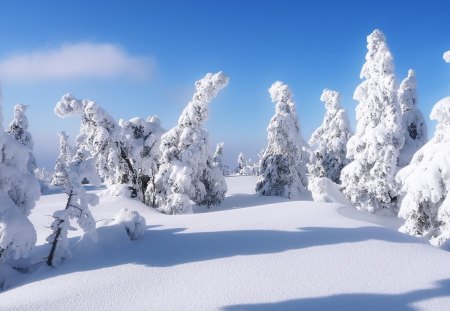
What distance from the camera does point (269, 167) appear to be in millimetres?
30094

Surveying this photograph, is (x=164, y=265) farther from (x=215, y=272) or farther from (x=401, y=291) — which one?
(x=401, y=291)

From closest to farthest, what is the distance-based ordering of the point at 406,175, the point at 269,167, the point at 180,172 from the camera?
the point at 406,175 < the point at 180,172 < the point at 269,167

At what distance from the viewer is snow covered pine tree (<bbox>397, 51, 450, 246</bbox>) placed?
39.3ft

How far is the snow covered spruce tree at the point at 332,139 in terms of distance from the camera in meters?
35.6

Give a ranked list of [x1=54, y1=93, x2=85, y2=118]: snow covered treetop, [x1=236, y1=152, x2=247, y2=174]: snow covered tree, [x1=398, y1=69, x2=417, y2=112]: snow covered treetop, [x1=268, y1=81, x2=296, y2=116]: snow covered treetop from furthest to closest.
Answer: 1. [x1=236, y1=152, x2=247, y2=174]: snow covered tree
2. [x1=268, y1=81, x2=296, y2=116]: snow covered treetop
3. [x1=398, y1=69, x2=417, y2=112]: snow covered treetop
4. [x1=54, y1=93, x2=85, y2=118]: snow covered treetop

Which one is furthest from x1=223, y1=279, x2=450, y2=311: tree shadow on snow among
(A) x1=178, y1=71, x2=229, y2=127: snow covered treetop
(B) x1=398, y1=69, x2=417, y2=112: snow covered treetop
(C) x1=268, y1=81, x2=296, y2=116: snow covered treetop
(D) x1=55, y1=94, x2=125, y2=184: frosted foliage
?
(C) x1=268, y1=81, x2=296, y2=116: snow covered treetop

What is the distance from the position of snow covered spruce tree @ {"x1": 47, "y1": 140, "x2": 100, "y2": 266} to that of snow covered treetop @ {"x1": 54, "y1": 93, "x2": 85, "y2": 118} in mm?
11655

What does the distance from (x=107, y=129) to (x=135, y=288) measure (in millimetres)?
15052

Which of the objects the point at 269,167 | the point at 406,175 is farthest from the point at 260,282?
the point at 269,167

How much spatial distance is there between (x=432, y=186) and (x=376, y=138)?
10498 mm

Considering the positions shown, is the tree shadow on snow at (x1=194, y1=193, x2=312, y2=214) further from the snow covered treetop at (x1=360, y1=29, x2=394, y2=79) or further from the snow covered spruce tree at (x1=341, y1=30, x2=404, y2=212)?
the snow covered treetop at (x1=360, y1=29, x2=394, y2=79)

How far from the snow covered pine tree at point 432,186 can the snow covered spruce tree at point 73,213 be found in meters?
10.2

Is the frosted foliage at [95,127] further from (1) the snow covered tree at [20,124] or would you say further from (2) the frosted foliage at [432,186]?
(1) the snow covered tree at [20,124]

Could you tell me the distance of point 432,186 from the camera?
1199cm
